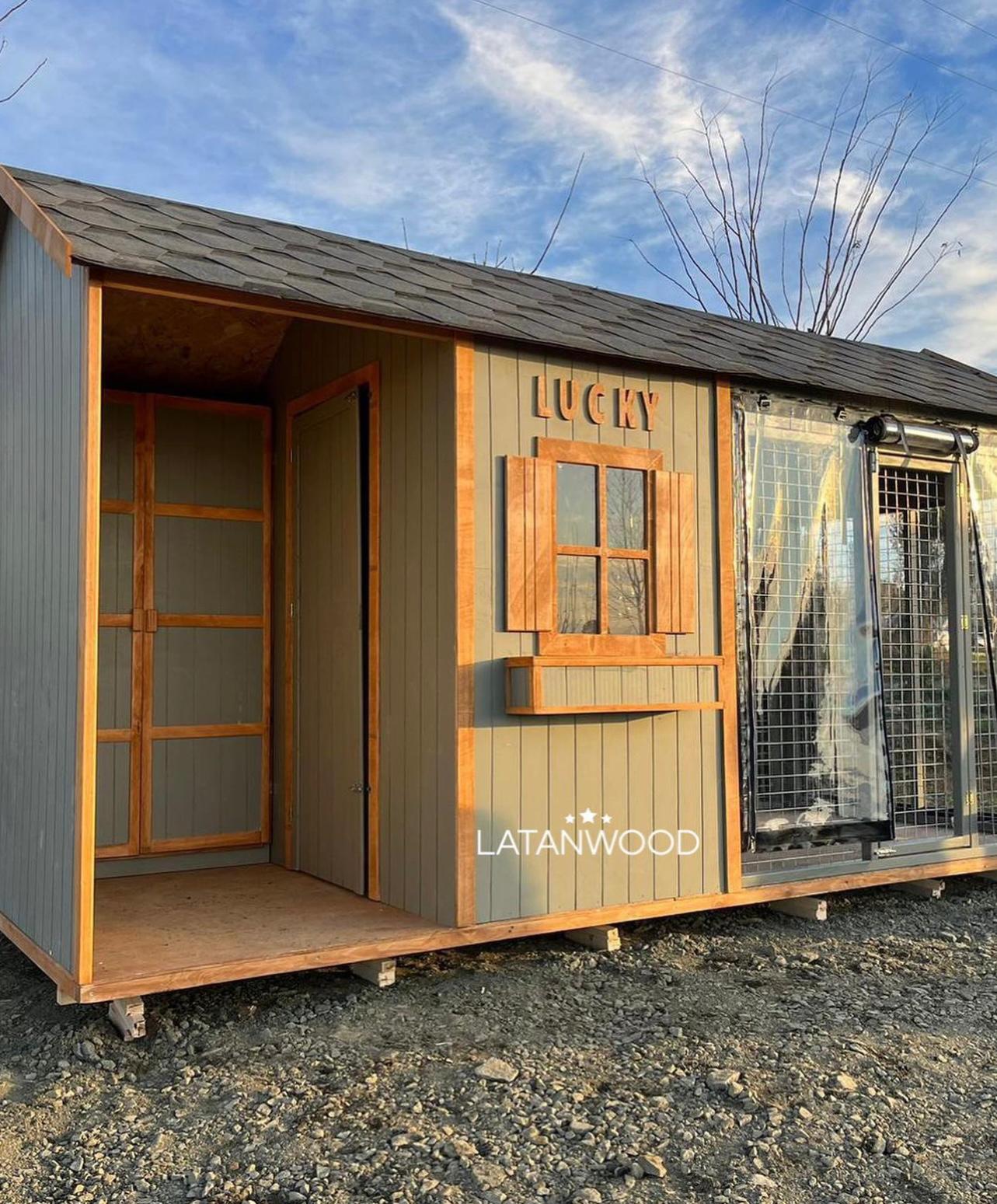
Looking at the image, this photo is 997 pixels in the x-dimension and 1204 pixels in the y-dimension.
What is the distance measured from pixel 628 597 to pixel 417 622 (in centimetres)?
87

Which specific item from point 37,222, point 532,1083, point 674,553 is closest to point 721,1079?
point 532,1083

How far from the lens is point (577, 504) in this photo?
182 inches

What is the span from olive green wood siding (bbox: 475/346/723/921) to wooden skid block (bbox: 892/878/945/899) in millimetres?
1484

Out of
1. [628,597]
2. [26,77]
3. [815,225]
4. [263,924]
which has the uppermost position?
[815,225]

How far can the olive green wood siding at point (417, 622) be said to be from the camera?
4.38m

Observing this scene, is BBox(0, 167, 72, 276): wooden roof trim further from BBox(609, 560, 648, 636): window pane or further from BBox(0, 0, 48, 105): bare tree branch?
BBox(0, 0, 48, 105): bare tree branch

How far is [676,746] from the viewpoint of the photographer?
4.87 m

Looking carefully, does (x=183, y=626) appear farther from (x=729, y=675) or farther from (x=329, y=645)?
(x=729, y=675)

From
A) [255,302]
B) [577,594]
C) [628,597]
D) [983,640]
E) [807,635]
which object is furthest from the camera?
[983,640]

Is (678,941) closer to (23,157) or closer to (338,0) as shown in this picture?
(23,157)

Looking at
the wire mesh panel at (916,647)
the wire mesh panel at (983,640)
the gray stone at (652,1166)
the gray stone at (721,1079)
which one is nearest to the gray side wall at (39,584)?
the gray stone at (652,1166)

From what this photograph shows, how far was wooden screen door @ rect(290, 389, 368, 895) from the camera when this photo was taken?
4996 mm

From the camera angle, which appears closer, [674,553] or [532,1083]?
[532,1083]

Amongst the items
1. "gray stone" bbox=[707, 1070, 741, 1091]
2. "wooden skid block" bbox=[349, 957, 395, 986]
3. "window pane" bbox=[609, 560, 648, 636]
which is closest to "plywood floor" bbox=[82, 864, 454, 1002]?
"wooden skid block" bbox=[349, 957, 395, 986]
